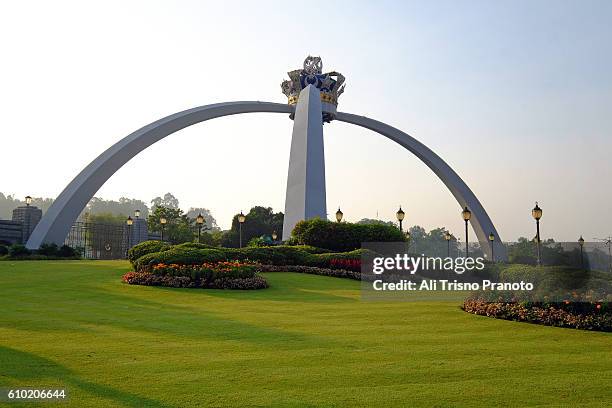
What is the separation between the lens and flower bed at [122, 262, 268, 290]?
49.4 feet

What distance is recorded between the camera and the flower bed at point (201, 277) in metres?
15.1

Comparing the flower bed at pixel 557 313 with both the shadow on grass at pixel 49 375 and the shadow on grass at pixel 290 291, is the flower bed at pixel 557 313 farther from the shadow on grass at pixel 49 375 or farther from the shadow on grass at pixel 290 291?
the shadow on grass at pixel 49 375

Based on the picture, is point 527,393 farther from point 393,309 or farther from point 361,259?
point 361,259

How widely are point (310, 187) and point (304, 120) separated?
5610 millimetres

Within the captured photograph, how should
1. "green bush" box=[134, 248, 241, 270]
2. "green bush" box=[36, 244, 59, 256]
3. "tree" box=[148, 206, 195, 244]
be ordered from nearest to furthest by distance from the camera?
"green bush" box=[134, 248, 241, 270] → "green bush" box=[36, 244, 59, 256] → "tree" box=[148, 206, 195, 244]

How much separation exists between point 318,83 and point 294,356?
125 ft

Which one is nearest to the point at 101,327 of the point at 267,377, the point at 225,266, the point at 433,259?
the point at 267,377

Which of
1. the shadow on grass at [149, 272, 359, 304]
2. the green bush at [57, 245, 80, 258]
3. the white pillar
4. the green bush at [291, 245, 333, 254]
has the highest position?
the white pillar

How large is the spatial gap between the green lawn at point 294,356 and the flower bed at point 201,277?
11.7 feet

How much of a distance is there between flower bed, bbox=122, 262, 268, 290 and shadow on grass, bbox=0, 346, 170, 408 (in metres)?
8.36

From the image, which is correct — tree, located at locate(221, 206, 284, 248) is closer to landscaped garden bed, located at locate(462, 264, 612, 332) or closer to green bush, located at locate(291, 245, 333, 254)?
green bush, located at locate(291, 245, 333, 254)

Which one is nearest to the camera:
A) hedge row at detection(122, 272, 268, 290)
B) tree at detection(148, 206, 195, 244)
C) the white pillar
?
hedge row at detection(122, 272, 268, 290)

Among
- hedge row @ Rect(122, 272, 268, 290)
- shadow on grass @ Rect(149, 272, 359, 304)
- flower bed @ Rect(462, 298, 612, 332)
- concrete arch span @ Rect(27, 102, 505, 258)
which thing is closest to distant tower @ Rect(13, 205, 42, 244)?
concrete arch span @ Rect(27, 102, 505, 258)

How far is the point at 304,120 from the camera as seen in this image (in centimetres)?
3262
